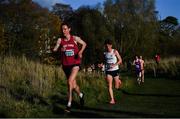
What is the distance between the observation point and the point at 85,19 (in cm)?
7925

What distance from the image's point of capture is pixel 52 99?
1454 centimetres

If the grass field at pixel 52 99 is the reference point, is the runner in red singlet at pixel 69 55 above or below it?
above

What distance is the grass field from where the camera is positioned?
39.7 feet

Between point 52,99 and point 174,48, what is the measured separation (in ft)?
241

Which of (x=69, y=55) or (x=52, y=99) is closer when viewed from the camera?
(x=69, y=55)

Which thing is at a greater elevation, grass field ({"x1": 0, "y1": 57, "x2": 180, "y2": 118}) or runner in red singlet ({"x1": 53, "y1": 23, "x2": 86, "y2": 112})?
runner in red singlet ({"x1": 53, "y1": 23, "x2": 86, "y2": 112})

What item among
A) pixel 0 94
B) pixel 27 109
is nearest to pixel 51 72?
pixel 0 94

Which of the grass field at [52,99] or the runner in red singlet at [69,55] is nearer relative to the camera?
the grass field at [52,99]

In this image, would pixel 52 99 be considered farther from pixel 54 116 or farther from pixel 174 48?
pixel 174 48

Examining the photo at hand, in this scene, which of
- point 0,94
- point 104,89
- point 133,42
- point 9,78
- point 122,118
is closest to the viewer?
point 122,118

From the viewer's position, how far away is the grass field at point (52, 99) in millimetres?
12094

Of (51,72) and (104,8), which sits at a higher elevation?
(104,8)

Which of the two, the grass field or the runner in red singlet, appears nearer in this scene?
the grass field

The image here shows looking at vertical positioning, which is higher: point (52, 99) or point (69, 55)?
point (69, 55)
